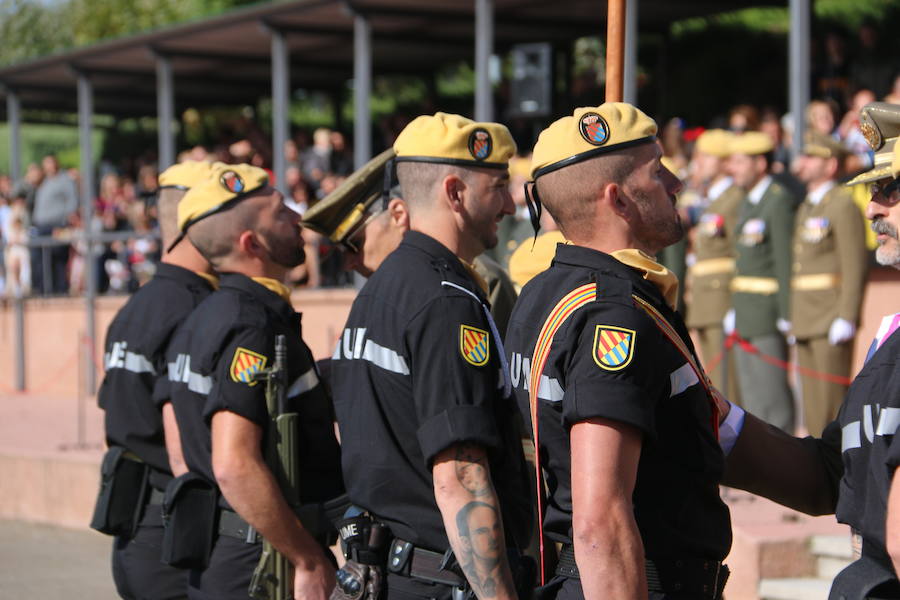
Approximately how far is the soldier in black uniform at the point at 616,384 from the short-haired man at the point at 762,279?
6.53 m

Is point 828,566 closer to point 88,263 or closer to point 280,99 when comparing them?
point 280,99

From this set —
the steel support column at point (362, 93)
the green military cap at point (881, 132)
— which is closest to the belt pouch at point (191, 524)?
the green military cap at point (881, 132)

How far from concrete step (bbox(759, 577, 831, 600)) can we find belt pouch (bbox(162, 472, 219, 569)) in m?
3.30

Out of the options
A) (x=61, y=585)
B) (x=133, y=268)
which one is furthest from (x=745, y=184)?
(x=133, y=268)

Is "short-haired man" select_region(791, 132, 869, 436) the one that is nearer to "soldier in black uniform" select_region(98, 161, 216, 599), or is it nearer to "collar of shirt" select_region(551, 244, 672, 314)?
"soldier in black uniform" select_region(98, 161, 216, 599)

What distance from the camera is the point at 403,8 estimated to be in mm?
15383

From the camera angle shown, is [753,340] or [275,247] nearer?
[275,247]

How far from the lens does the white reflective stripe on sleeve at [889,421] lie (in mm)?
2775

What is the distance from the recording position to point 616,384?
292cm

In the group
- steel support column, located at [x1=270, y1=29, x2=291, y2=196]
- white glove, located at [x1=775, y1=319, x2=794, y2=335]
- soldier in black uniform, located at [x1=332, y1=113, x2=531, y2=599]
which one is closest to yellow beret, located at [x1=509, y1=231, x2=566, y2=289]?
soldier in black uniform, located at [x1=332, y1=113, x2=531, y2=599]

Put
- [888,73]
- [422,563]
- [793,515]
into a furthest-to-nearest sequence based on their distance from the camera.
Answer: [888,73]
[793,515]
[422,563]

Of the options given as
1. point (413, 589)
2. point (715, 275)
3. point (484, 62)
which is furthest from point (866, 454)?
point (484, 62)

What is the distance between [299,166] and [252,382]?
13.2 metres

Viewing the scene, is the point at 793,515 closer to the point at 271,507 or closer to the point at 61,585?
the point at 271,507
